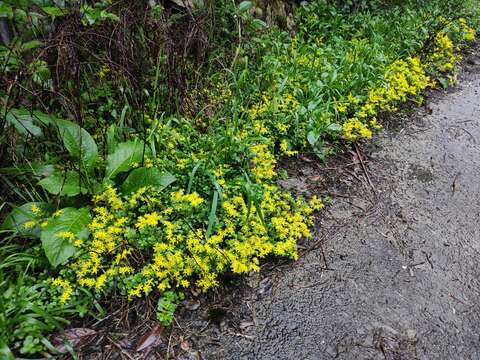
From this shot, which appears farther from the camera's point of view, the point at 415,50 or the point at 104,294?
the point at 415,50

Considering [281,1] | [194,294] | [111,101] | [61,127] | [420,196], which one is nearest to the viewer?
[194,294]

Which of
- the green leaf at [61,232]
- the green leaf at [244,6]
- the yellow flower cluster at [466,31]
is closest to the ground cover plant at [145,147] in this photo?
the green leaf at [61,232]


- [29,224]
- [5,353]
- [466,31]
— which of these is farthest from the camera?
Result: [466,31]

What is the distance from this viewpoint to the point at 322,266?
2.60m

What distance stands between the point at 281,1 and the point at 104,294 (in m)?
4.27

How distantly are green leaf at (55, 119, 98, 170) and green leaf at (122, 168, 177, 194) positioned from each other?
0.29m

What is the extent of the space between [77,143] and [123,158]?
1.00 feet

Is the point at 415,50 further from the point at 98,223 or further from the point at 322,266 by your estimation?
the point at 98,223

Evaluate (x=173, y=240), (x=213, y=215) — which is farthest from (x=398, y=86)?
(x=173, y=240)

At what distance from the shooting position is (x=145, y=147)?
2.75 meters

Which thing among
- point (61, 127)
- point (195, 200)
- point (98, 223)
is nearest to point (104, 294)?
point (98, 223)

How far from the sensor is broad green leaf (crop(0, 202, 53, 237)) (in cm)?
226

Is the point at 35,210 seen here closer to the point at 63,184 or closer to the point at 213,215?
the point at 63,184

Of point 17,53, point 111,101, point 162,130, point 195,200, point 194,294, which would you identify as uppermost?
point 17,53
